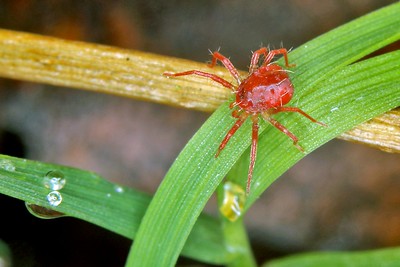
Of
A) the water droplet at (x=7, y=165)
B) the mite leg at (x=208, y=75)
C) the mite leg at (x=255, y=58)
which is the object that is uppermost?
the mite leg at (x=255, y=58)

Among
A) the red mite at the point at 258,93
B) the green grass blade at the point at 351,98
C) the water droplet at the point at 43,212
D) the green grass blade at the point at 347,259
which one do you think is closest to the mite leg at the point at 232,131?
the red mite at the point at 258,93

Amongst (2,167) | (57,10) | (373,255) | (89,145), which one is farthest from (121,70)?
(373,255)

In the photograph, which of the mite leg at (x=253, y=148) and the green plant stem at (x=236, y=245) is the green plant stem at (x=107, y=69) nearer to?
the mite leg at (x=253, y=148)

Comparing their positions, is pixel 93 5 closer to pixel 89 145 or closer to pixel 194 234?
pixel 89 145

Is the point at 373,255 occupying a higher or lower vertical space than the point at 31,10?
lower

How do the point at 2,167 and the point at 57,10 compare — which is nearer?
the point at 2,167

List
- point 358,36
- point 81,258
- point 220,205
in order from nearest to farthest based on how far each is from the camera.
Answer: point 358,36 → point 220,205 → point 81,258

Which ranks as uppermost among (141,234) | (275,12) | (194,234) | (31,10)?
(275,12)
